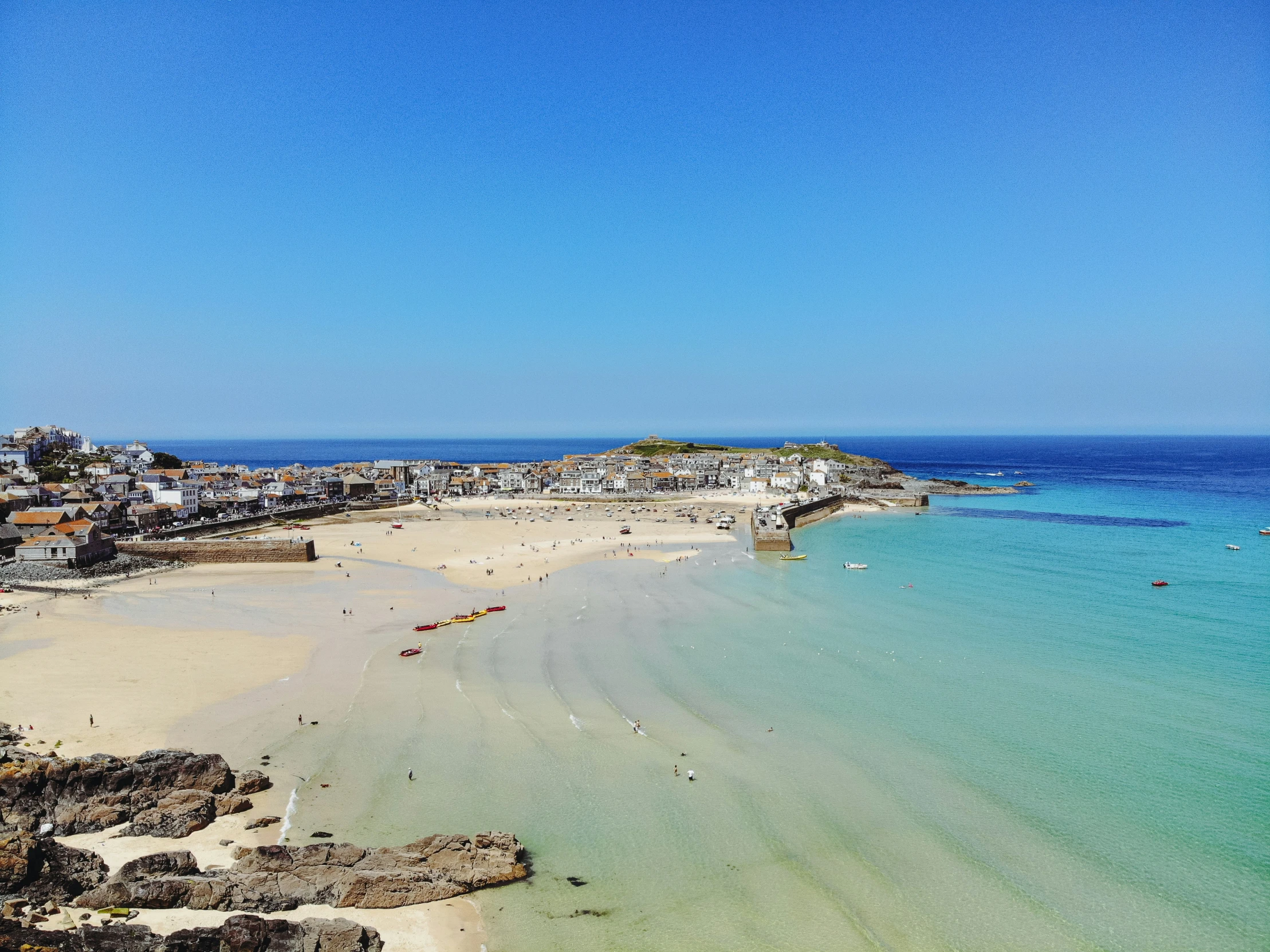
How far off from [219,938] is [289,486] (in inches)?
3069

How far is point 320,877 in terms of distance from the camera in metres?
13.5

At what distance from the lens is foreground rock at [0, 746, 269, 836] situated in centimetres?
1510

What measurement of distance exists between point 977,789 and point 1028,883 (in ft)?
11.5

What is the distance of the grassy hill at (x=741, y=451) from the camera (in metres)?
135

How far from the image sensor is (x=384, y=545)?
189 feet

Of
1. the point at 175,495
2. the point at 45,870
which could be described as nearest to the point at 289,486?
the point at 175,495

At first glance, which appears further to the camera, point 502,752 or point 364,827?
point 502,752

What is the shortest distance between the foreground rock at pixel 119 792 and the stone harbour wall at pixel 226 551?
33.1 m

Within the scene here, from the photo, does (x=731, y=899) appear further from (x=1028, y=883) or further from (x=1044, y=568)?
(x=1044, y=568)

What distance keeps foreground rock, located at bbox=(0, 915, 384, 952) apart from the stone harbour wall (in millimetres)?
40497

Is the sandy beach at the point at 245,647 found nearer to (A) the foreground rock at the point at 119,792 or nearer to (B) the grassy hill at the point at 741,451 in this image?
(A) the foreground rock at the point at 119,792

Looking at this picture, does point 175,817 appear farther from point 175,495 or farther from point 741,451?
point 741,451

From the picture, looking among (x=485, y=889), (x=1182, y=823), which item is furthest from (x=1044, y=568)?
(x=485, y=889)

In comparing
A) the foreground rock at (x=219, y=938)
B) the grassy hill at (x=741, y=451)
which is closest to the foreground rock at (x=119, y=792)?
the foreground rock at (x=219, y=938)
